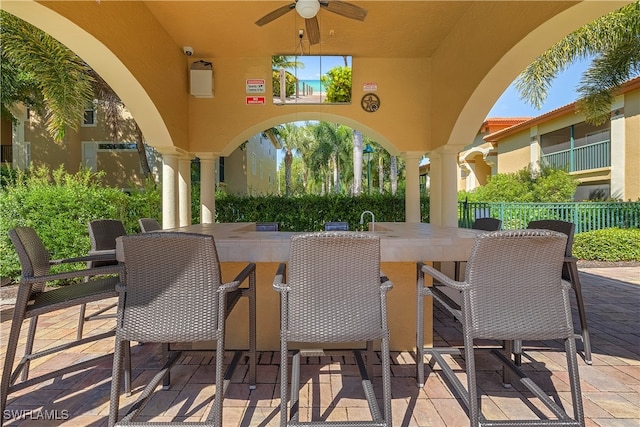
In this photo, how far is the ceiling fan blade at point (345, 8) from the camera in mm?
3518

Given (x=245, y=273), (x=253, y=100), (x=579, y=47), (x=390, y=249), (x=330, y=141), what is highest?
(x=330, y=141)

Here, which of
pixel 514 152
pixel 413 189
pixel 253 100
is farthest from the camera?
pixel 514 152

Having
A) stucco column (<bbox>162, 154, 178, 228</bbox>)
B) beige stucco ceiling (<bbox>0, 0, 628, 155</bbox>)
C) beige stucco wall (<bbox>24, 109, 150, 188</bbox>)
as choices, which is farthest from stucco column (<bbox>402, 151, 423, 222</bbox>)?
beige stucco wall (<bbox>24, 109, 150, 188</bbox>)

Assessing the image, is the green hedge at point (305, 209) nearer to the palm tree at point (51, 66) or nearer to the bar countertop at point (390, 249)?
the palm tree at point (51, 66)

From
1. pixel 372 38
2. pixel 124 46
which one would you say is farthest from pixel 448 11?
pixel 124 46

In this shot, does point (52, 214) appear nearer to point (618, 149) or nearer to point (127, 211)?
point (127, 211)

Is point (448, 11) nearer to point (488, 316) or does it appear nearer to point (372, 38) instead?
point (372, 38)

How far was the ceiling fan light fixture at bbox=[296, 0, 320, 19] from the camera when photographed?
3.38 meters

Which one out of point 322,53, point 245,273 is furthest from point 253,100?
point 245,273

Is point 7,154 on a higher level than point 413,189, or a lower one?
higher

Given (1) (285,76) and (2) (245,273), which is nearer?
(2) (245,273)

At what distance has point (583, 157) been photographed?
39.9ft

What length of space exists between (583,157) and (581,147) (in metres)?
0.38

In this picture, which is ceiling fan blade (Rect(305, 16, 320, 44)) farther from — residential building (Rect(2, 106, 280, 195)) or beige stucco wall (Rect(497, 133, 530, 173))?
beige stucco wall (Rect(497, 133, 530, 173))
